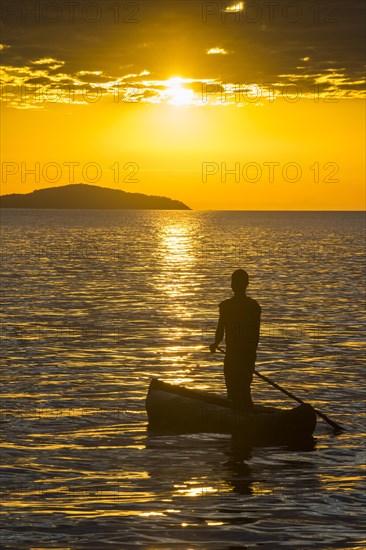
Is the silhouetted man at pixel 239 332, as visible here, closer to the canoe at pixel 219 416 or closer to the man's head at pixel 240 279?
the man's head at pixel 240 279

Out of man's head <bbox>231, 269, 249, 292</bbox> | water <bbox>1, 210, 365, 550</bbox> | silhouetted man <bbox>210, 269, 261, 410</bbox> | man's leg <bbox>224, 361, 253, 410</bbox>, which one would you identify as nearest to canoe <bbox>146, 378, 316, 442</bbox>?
man's leg <bbox>224, 361, 253, 410</bbox>

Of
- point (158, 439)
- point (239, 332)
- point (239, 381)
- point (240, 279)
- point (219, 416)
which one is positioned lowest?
point (158, 439)

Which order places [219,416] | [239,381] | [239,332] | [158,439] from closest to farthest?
[239,332], [239,381], [158,439], [219,416]

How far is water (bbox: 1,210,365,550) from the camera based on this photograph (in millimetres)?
12711

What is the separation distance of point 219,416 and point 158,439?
1.19 m

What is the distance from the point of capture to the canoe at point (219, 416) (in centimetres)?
1727

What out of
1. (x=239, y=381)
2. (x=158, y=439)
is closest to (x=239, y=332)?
(x=239, y=381)

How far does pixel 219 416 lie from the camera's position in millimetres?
17812

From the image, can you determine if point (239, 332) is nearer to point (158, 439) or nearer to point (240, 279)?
point (240, 279)

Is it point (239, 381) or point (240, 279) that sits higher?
point (240, 279)

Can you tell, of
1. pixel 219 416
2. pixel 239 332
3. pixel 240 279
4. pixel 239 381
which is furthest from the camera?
pixel 219 416

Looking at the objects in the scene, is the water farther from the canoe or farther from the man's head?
the man's head

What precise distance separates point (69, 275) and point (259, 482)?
47268 millimetres

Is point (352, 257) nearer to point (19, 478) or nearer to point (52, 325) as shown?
point (52, 325)
